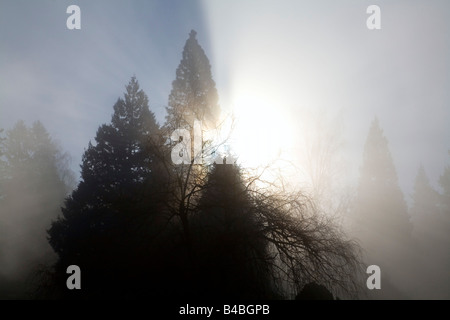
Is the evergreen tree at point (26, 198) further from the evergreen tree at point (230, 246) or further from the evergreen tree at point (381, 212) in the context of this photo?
the evergreen tree at point (381, 212)

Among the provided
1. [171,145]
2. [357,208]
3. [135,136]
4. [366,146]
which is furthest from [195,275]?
[366,146]

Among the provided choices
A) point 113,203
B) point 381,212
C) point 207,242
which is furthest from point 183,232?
point 381,212

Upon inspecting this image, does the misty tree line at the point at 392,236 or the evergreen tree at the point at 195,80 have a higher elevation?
the evergreen tree at the point at 195,80

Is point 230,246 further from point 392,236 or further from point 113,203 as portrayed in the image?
point 392,236

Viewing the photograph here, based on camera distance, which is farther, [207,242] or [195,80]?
[195,80]

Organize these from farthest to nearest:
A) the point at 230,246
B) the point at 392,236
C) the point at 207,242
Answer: the point at 392,236, the point at 207,242, the point at 230,246

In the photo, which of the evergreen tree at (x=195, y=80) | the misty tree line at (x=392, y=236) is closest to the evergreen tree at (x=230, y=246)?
the evergreen tree at (x=195, y=80)

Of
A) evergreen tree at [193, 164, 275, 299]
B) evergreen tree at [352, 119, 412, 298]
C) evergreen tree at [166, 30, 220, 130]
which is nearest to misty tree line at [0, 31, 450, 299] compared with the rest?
evergreen tree at [193, 164, 275, 299]

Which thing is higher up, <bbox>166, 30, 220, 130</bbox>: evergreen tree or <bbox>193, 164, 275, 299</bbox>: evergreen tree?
<bbox>166, 30, 220, 130</bbox>: evergreen tree

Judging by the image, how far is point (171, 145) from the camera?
7.86 metres

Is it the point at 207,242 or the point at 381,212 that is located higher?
the point at 207,242

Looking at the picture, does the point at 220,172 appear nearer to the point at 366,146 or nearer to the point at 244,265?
the point at 244,265

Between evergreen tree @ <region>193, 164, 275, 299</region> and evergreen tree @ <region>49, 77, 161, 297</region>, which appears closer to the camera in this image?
evergreen tree @ <region>193, 164, 275, 299</region>

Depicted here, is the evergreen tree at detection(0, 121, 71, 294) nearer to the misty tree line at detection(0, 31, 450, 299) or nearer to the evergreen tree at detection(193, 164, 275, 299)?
the misty tree line at detection(0, 31, 450, 299)
